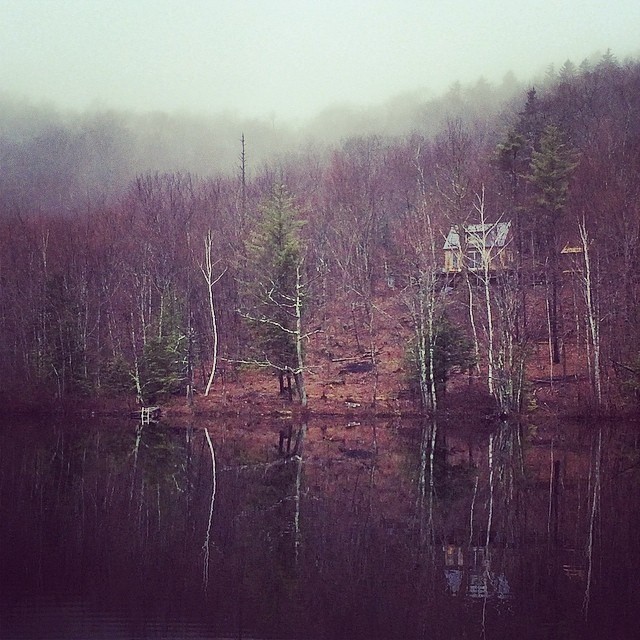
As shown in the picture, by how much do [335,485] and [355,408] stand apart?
648 inches

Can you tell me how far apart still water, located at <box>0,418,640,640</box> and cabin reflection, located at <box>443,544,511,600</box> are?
0.10ft

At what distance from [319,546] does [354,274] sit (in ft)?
Answer: 117

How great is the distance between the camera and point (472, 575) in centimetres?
912

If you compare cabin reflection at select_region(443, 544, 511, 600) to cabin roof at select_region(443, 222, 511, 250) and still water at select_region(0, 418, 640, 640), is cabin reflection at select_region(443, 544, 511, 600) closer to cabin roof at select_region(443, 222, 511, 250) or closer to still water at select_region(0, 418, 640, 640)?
still water at select_region(0, 418, 640, 640)

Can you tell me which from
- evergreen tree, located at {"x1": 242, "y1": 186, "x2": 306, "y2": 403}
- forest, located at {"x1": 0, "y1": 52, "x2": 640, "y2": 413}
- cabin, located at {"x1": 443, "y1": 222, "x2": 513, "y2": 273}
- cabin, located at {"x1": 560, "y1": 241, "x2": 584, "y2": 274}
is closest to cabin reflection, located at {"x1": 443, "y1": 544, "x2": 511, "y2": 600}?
forest, located at {"x1": 0, "y1": 52, "x2": 640, "y2": 413}

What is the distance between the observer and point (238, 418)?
105 feet

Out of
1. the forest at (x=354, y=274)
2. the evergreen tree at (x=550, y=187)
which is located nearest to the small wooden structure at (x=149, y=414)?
the forest at (x=354, y=274)

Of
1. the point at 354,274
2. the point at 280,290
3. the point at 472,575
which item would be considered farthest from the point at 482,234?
the point at 472,575

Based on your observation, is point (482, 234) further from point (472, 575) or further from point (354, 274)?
point (472, 575)

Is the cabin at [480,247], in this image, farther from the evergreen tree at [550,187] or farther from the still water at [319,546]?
the still water at [319,546]

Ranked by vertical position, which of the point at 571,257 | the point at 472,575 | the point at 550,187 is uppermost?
the point at 550,187

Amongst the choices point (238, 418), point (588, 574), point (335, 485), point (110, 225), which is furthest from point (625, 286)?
point (110, 225)

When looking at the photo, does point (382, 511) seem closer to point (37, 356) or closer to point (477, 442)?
point (477, 442)

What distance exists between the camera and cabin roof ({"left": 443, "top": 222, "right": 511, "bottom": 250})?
3070 cm
